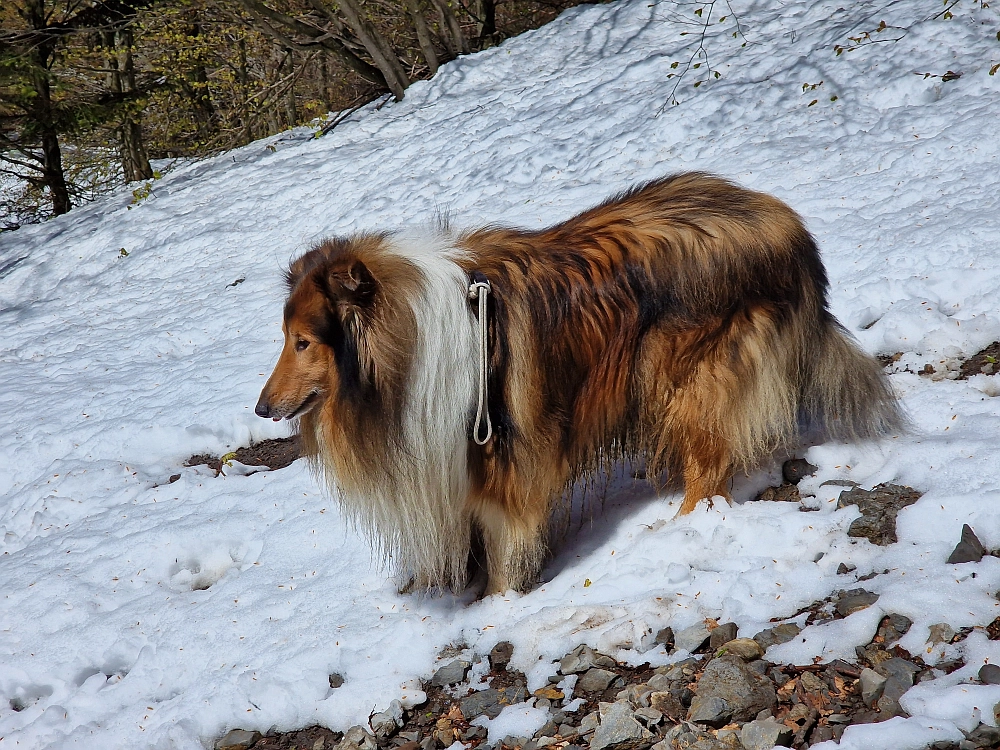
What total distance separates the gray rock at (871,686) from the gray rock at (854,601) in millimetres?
331

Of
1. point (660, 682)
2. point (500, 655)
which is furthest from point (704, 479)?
point (500, 655)

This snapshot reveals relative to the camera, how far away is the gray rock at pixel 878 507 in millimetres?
3023

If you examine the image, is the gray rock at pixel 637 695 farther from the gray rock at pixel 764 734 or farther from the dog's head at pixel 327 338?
the dog's head at pixel 327 338

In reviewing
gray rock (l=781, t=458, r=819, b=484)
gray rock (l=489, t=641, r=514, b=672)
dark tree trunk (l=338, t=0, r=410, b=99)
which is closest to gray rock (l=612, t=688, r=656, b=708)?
gray rock (l=489, t=641, r=514, b=672)

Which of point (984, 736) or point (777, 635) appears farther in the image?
point (777, 635)

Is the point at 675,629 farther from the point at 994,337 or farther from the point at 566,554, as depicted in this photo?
the point at 994,337

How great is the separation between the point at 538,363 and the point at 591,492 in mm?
908

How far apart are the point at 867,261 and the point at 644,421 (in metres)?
2.59

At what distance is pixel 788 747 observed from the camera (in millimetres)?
2270

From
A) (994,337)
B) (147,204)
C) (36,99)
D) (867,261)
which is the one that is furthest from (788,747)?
(36,99)

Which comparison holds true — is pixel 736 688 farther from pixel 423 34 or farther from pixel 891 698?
pixel 423 34

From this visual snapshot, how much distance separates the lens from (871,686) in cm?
235

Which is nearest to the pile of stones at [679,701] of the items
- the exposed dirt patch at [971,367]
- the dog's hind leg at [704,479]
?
the dog's hind leg at [704,479]

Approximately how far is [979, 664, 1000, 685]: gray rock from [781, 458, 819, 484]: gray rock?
1.35m
